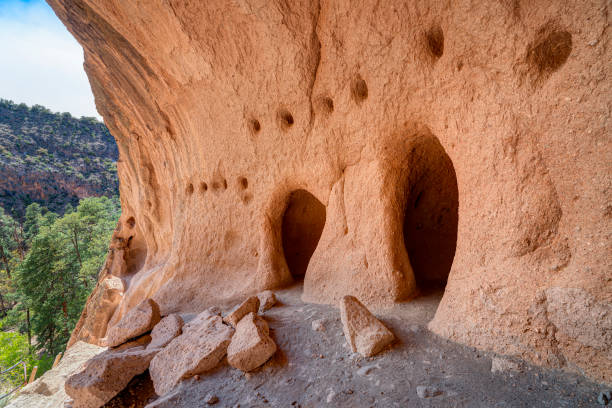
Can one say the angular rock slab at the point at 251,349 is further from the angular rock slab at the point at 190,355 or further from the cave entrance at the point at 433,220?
the cave entrance at the point at 433,220

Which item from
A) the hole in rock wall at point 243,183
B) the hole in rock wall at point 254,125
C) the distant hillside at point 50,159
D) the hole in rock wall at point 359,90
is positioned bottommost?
the hole in rock wall at point 243,183

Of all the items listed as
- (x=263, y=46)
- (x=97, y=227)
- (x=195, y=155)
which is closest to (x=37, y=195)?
(x=97, y=227)

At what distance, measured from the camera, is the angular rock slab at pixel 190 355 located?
2.01m

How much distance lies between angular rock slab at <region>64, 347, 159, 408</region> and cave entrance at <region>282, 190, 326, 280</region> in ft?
9.59

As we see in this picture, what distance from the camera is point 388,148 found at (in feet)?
9.35

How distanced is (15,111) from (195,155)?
4425 centimetres

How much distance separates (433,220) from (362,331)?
2468 mm

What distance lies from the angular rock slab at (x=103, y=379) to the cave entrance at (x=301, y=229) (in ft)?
9.59

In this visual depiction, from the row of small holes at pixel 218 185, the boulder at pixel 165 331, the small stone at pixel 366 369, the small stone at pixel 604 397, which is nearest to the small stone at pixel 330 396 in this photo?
the small stone at pixel 366 369

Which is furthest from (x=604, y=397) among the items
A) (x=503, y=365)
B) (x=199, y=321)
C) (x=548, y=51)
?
(x=199, y=321)

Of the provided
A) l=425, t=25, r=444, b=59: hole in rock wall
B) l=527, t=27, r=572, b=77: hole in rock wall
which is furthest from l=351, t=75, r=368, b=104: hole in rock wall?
l=527, t=27, r=572, b=77: hole in rock wall

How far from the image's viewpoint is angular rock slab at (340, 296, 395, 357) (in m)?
1.89

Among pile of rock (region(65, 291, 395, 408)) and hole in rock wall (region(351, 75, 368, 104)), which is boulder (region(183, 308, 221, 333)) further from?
hole in rock wall (region(351, 75, 368, 104))

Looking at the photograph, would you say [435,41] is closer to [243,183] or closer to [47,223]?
[243,183]
